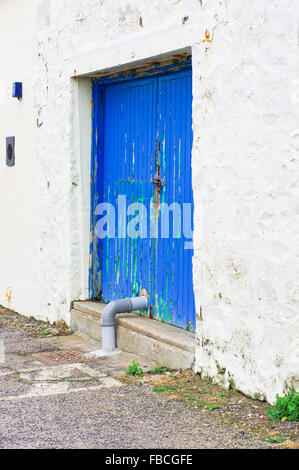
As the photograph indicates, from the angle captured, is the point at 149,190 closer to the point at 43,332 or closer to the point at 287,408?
the point at 43,332

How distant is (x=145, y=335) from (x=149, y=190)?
4.03 ft

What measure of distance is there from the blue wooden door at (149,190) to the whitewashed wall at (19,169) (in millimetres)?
1007

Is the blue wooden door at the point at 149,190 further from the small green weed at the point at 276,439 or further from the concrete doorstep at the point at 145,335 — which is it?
the small green weed at the point at 276,439

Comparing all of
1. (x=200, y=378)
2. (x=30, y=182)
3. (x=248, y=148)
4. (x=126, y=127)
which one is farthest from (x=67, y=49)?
(x=200, y=378)

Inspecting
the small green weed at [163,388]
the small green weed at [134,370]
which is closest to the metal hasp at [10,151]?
the small green weed at [134,370]

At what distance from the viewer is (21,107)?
290 inches

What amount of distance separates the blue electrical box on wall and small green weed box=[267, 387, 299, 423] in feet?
15.0

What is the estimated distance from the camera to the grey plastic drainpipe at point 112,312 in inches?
224

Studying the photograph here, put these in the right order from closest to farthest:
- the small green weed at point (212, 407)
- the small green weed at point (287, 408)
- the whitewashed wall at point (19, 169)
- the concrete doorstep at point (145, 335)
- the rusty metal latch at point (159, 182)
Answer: the small green weed at point (287, 408) → the small green weed at point (212, 407) → the concrete doorstep at point (145, 335) → the rusty metal latch at point (159, 182) → the whitewashed wall at point (19, 169)

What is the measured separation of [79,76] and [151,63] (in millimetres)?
1028

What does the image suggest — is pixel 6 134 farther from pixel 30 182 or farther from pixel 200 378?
pixel 200 378

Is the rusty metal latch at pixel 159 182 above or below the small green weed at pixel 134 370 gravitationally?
above

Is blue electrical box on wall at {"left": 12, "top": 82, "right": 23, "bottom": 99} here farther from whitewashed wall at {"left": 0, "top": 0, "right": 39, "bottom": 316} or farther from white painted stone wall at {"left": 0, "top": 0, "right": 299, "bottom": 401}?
white painted stone wall at {"left": 0, "top": 0, "right": 299, "bottom": 401}

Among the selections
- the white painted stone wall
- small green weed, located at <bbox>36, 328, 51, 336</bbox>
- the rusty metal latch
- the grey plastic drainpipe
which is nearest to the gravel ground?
the grey plastic drainpipe
